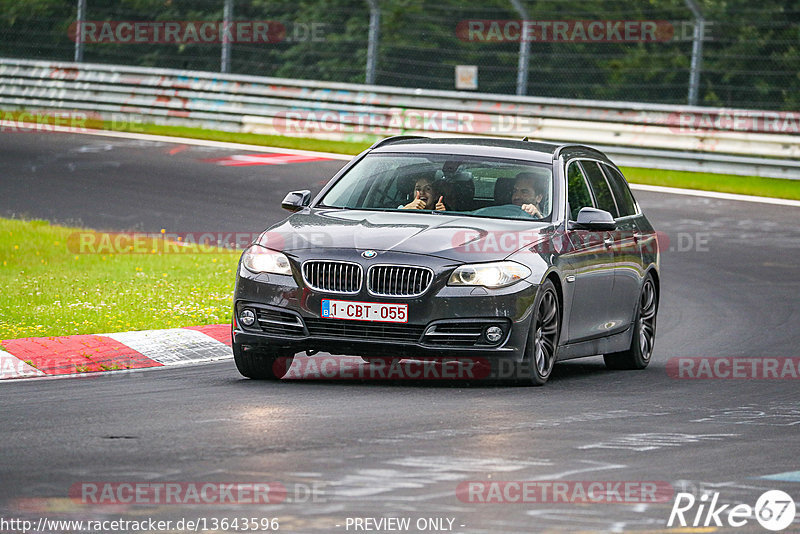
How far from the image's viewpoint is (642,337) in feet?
40.3

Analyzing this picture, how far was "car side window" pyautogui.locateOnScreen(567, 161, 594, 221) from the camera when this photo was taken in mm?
11289

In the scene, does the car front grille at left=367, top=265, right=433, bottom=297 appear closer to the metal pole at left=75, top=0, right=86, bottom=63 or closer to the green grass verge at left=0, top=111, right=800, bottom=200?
the green grass verge at left=0, top=111, right=800, bottom=200

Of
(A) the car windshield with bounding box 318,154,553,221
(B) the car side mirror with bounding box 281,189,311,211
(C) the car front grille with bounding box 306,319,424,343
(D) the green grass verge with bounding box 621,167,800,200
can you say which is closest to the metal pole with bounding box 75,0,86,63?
(D) the green grass verge with bounding box 621,167,800,200

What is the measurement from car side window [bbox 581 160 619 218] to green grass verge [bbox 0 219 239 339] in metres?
3.18

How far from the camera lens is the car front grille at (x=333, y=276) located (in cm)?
980

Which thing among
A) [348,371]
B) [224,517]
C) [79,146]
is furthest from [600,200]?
[79,146]

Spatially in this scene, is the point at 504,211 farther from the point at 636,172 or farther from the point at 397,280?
the point at 636,172

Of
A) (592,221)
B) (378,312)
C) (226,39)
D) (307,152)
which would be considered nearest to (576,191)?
(592,221)

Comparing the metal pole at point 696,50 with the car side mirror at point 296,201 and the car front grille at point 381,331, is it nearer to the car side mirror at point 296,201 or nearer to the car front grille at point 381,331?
the car side mirror at point 296,201

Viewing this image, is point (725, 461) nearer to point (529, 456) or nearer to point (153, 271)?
point (529, 456)

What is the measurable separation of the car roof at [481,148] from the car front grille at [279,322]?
2.08 m

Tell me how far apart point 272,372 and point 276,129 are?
18543 mm

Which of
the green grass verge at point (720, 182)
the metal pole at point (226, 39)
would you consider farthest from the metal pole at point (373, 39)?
Answer: the green grass verge at point (720, 182)

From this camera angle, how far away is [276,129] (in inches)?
1128
